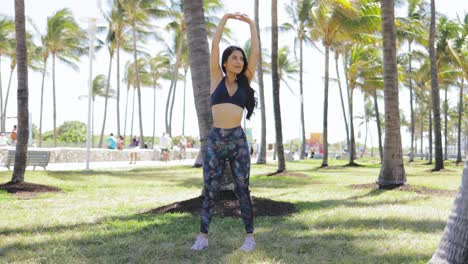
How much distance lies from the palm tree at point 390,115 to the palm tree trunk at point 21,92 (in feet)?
26.4

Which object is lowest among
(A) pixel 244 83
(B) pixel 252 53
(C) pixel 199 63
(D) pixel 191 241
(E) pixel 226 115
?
(D) pixel 191 241

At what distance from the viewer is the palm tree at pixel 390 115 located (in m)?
10.2

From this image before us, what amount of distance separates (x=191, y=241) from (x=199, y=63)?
286 cm

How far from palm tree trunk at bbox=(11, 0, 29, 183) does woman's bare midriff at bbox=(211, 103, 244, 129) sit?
296 inches

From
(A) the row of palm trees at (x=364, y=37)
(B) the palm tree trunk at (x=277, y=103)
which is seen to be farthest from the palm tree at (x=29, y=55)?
(B) the palm tree trunk at (x=277, y=103)

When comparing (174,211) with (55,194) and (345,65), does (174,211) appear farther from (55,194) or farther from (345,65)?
(345,65)

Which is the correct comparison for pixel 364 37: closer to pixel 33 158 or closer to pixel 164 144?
pixel 164 144

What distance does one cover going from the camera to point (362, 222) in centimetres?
581

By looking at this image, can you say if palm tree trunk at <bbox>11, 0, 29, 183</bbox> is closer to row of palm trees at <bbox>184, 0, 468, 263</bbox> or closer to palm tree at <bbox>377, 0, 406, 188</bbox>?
row of palm trees at <bbox>184, 0, 468, 263</bbox>

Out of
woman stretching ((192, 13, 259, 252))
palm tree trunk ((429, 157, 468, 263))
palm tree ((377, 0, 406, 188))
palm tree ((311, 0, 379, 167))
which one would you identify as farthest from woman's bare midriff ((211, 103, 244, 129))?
palm tree ((311, 0, 379, 167))

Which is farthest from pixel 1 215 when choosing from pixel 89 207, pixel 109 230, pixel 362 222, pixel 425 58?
pixel 425 58

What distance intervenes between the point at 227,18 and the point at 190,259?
233cm

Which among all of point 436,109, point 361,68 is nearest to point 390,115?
point 436,109

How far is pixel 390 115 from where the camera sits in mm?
10180
